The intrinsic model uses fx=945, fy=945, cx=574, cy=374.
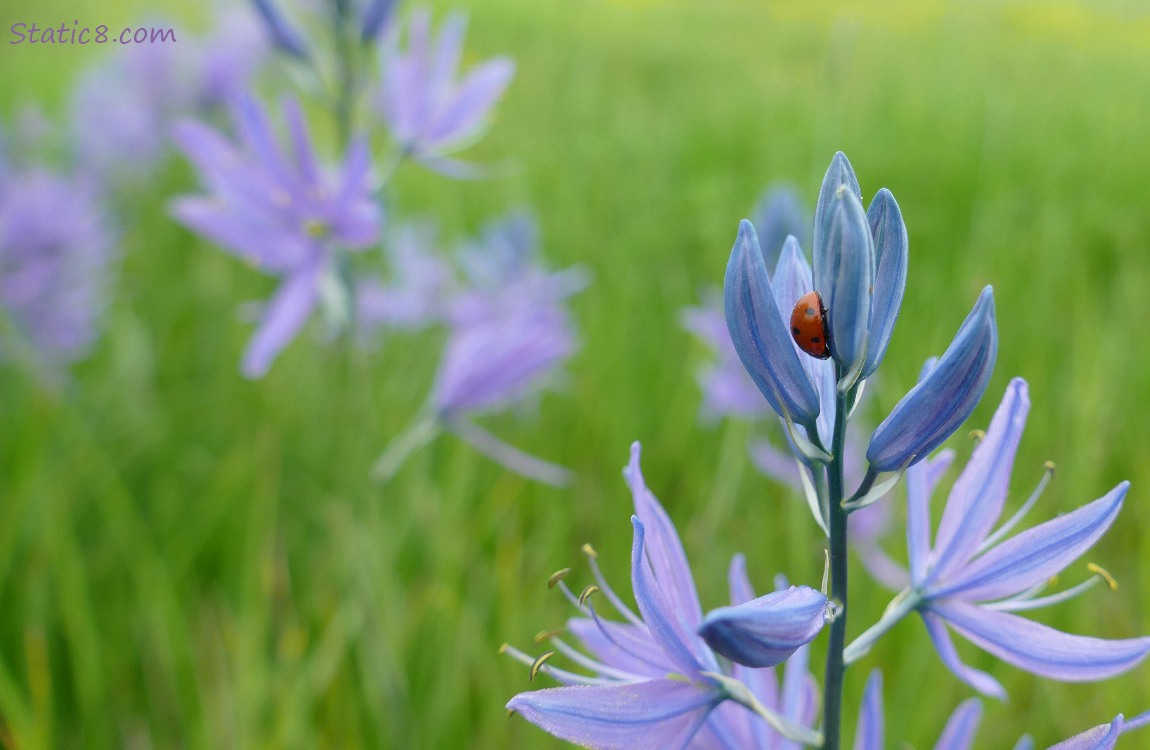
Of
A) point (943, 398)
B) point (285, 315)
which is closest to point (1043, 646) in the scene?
point (943, 398)

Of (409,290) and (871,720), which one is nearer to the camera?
(871,720)

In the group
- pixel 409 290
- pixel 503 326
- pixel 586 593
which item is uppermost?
pixel 409 290

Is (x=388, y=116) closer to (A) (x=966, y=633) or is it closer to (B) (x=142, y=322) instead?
(A) (x=966, y=633)

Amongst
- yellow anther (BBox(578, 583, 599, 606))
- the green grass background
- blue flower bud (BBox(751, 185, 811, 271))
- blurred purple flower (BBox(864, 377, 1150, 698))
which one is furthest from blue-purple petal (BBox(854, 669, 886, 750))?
blue flower bud (BBox(751, 185, 811, 271))

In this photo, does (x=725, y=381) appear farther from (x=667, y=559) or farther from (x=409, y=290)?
(x=667, y=559)

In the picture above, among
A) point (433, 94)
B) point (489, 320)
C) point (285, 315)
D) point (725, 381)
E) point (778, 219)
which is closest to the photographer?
point (285, 315)

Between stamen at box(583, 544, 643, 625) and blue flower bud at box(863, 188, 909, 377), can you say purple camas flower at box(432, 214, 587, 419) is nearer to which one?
stamen at box(583, 544, 643, 625)

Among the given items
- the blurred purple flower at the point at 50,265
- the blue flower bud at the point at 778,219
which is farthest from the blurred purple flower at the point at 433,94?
the blurred purple flower at the point at 50,265

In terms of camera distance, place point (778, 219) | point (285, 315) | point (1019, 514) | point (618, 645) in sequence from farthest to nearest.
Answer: point (778, 219)
point (285, 315)
point (1019, 514)
point (618, 645)
